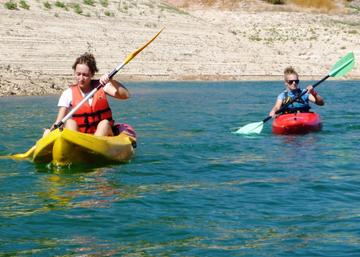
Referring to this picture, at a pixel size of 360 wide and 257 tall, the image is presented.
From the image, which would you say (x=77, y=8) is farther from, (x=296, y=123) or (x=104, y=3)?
(x=296, y=123)

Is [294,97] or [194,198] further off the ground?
[294,97]

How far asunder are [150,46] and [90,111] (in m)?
22.3

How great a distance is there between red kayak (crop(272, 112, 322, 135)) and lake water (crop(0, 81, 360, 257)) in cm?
17

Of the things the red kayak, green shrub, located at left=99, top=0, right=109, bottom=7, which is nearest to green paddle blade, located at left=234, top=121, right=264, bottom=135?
the red kayak

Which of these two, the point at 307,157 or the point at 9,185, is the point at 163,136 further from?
the point at 9,185

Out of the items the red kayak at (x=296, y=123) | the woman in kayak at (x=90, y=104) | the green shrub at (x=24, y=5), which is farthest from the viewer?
the green shrub at (x=24, y=5)

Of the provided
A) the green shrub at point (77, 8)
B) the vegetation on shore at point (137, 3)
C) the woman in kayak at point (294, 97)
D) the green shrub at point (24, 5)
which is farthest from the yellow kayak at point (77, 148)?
the green shrub at point (77, 8)

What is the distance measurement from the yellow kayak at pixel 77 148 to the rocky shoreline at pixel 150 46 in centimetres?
1338

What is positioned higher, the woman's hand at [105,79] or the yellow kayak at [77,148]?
the woman's hand at [105,79]

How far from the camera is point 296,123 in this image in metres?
12.0

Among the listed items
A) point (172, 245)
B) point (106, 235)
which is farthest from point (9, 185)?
point (172, 245)

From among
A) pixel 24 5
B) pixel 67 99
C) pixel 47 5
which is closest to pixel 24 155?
pixel 67 99

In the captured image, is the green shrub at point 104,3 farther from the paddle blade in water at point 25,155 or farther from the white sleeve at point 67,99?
the white sleeve at point 67,99

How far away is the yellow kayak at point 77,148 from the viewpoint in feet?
28.0
